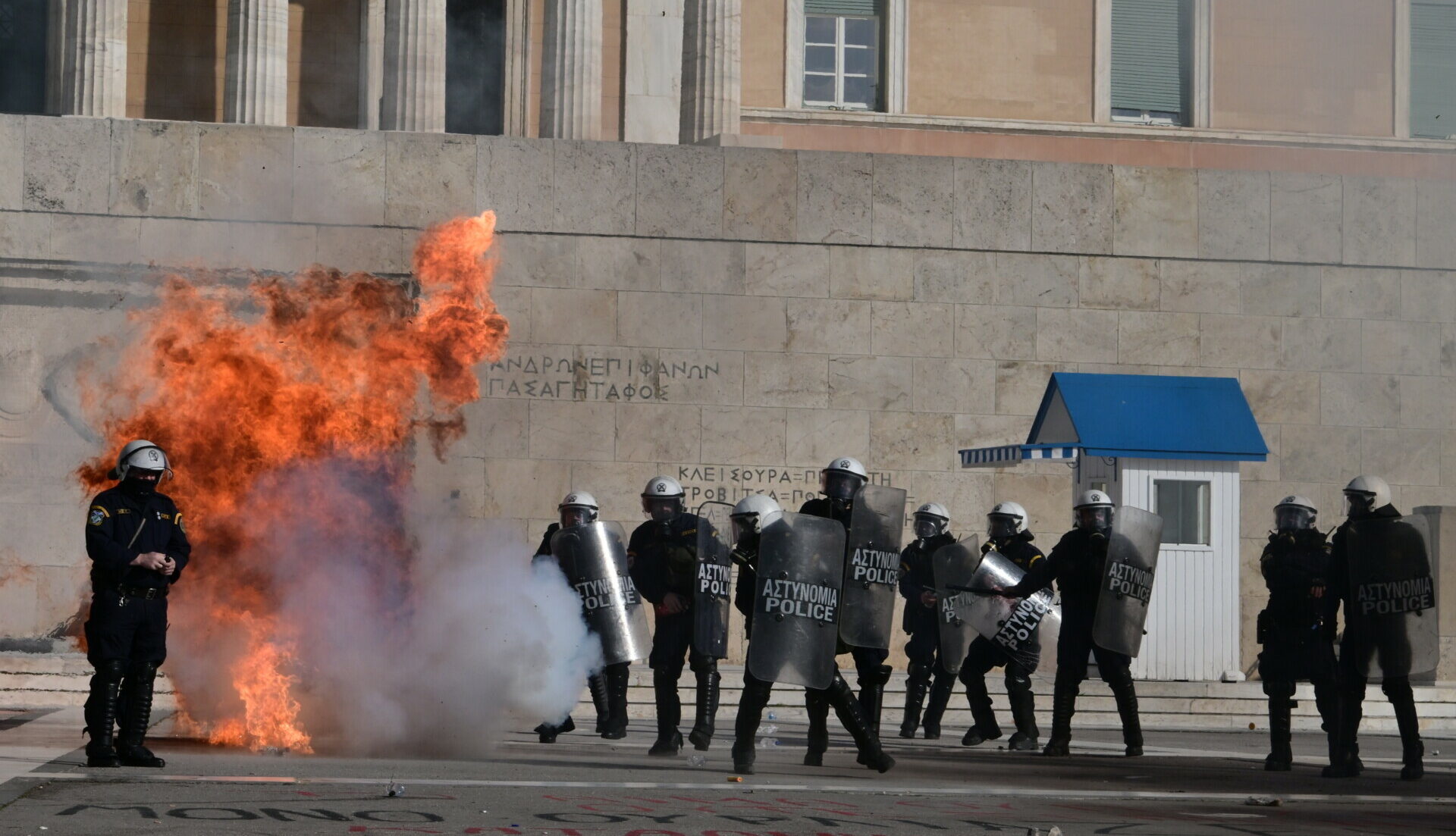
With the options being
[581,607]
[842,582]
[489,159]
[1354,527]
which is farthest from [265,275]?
[1354,527]

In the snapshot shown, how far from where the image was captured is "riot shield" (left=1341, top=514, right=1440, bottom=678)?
1378cm

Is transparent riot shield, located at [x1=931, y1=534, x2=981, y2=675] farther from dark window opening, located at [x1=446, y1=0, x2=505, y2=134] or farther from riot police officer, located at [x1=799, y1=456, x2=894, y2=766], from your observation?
dark window opening, located at [x1=446, y1=0, x2=505, y2=134]

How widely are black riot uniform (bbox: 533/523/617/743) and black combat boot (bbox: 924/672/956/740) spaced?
2570 mm

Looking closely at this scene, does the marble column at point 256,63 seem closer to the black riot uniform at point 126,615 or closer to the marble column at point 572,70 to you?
the marble column at point 572,70

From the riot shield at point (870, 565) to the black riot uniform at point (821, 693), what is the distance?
78 millimetres

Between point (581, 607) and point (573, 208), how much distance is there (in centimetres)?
925

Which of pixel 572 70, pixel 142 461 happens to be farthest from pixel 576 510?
pixel 572 70

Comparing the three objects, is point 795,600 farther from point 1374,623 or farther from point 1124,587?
point 1374,623

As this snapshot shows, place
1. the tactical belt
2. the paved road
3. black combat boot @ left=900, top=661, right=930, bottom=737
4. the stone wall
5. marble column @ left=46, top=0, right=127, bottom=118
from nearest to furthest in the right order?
the paved road
the tactical belt
black combat boot @ left=900, top=661, right=930, bottom=737
the stone wall
marble column @ left=46, top=0, right=127, bottom=118

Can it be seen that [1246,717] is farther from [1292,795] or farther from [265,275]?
[265,275]

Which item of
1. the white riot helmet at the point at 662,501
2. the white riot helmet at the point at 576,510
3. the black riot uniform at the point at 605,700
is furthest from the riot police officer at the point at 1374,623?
the white riot helmet at the point at 576,510

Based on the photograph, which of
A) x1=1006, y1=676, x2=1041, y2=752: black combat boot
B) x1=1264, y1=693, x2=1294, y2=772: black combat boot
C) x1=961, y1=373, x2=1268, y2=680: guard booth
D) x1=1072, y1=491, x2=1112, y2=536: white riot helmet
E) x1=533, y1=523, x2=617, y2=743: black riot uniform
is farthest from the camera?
x1=961, y1=373, x2=1268, y2=680: guard booth

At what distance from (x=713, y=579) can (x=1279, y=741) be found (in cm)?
382

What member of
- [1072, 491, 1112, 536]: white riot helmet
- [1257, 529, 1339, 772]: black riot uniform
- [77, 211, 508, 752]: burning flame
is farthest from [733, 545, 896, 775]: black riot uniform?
[1257, 529, 1339, 772]: black riot uniform
